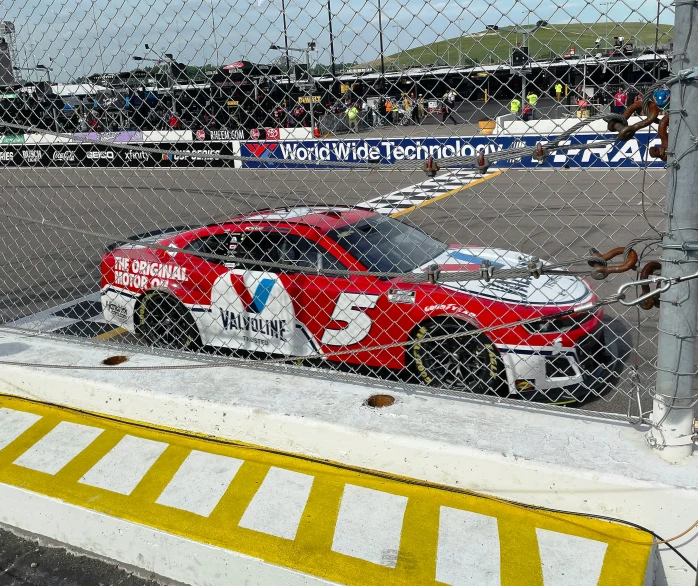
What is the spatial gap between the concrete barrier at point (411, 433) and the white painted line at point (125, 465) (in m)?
0.11

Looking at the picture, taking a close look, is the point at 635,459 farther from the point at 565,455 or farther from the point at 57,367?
the point at 57,367

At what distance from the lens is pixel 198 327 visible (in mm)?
4727

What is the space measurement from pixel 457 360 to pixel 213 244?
83.3 inches

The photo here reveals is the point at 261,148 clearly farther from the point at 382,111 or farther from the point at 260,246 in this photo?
the point at 260,246

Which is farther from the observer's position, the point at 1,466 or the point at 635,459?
the point at 1,466

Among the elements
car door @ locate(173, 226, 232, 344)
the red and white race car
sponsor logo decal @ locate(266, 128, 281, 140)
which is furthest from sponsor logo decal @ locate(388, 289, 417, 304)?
sponsor logo decal @ locate(266, 128, 281, 140)

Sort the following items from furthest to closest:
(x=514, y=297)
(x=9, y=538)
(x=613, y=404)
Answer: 1. (x=613, y=404)
2. (x=514, y=297)
3. (x=9, y=538)

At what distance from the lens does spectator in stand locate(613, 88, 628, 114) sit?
6.74ft

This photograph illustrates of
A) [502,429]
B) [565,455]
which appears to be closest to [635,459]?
[565,455]

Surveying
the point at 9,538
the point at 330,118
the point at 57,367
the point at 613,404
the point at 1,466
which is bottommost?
the point at 613,404

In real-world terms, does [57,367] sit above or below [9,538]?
above

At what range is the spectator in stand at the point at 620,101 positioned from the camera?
2.05 meters

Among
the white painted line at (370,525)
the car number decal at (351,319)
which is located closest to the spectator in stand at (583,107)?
the white painted line at (370,525)

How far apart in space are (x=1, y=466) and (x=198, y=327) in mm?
2187
